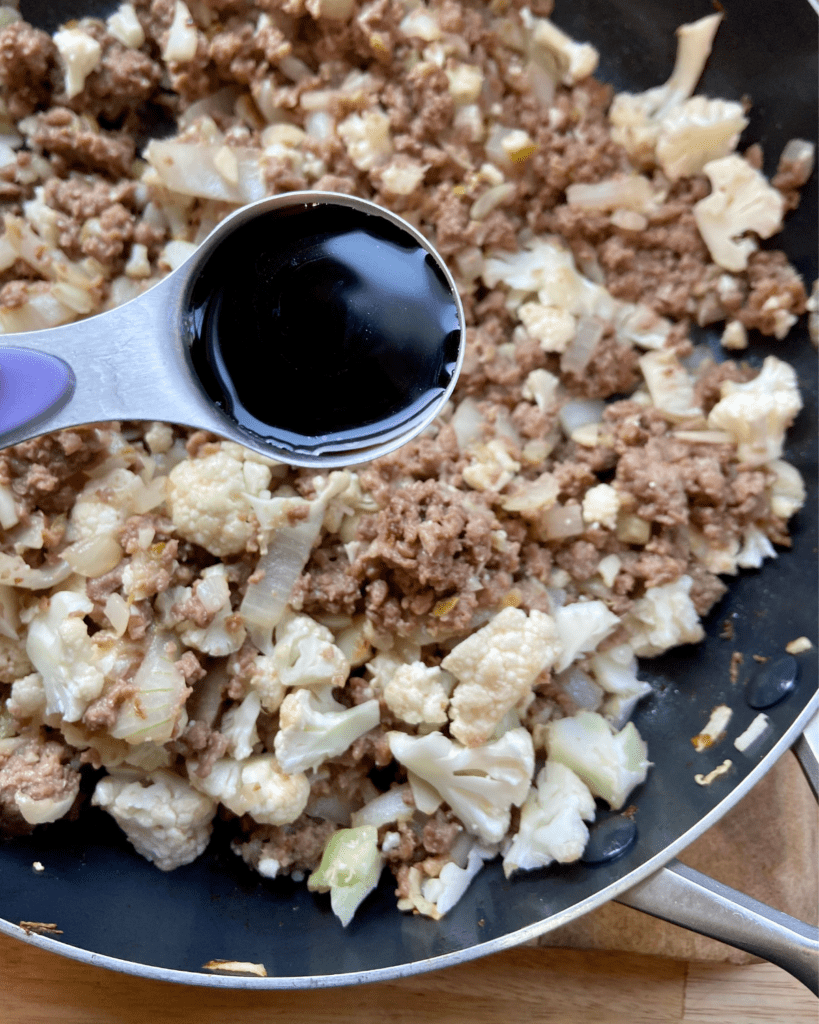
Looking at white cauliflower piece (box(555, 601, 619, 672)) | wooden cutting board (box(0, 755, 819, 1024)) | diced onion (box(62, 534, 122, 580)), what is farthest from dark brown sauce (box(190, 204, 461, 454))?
wooden cutting board (box(0, 755, 819, 1024))

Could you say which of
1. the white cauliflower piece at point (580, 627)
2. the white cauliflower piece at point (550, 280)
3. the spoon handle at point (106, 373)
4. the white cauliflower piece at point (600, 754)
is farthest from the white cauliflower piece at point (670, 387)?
the spoon handle at point (106, 373)

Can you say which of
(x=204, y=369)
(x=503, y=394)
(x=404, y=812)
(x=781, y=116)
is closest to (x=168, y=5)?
(x=204, y=369)

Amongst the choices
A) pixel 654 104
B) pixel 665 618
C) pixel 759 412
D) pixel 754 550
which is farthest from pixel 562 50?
pixel 665 618

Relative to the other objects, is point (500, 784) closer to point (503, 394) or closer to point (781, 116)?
point (503, 394)

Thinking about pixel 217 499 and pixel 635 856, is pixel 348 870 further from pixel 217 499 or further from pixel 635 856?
pixel 217 499

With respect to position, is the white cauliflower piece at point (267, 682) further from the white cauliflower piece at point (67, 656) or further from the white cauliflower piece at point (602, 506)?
the white cauliflower piece at point (602, 506)

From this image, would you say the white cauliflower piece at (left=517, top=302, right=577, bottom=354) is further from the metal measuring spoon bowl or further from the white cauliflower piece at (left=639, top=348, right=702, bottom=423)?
the metal measuring spoon bowl
